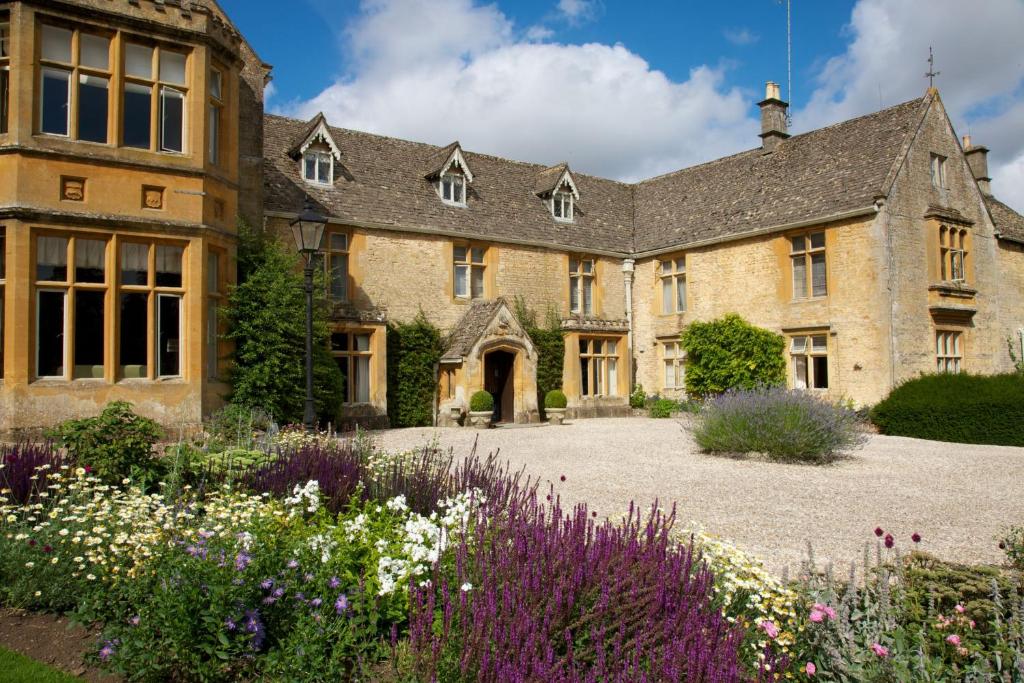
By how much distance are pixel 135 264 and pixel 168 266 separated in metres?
0.52

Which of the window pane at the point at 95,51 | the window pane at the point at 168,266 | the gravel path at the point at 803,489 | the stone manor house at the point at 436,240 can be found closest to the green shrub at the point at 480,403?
the stone manor house at the point at 436,240

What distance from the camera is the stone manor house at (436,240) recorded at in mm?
11805

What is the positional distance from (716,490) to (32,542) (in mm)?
7628

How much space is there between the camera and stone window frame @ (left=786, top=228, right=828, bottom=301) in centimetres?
2012

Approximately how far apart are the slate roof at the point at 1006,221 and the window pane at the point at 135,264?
75.3 feet

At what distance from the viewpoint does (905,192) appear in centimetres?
1942

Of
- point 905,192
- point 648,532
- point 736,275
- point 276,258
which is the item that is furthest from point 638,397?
point 648,532

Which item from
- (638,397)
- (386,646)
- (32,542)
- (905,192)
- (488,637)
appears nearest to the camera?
(488,637)

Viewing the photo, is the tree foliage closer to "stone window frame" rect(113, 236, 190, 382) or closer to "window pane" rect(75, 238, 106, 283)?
"stone window frame" rect(113, 236, 190, 382)

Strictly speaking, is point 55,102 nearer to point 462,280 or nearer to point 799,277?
point 462,280

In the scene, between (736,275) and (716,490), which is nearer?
(716,490)

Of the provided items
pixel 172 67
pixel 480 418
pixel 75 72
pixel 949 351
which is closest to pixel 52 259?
pixel 75 72

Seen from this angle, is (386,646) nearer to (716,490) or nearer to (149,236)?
(716,490)

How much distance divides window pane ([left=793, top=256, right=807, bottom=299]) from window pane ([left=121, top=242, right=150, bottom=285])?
1636cm
